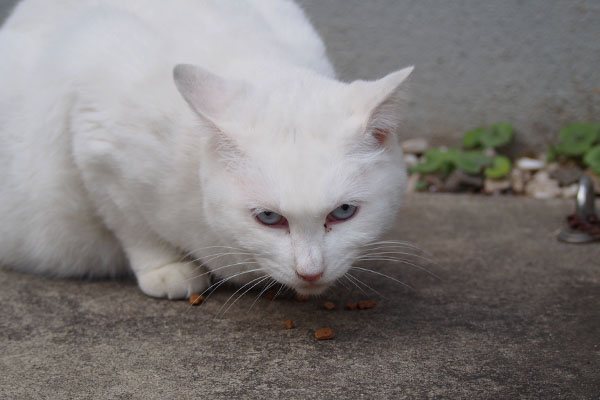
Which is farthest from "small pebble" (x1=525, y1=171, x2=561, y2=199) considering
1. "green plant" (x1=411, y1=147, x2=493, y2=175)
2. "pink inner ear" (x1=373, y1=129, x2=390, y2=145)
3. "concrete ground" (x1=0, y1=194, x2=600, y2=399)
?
"pink inner ear" (x1=373, y1=129, x2=390, y2=145)

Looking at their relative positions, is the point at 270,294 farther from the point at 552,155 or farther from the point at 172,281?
the point at 552,155

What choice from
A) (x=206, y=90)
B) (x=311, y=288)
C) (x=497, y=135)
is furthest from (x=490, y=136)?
(x=206, y=90)

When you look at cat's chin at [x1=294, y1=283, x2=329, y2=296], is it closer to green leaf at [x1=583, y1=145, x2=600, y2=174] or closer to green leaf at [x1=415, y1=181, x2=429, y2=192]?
green leaf at [x1=415, y1=181, x2=429, y2=192]

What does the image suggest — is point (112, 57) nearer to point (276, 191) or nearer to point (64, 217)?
point (64, 217)

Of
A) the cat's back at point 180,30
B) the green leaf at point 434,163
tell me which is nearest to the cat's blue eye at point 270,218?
the cat's back at point 180,30

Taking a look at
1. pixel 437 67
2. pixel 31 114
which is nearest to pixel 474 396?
pixel 31 114

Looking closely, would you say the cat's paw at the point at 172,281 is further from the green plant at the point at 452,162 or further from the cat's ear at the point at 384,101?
the green plant at the point at 452,162
